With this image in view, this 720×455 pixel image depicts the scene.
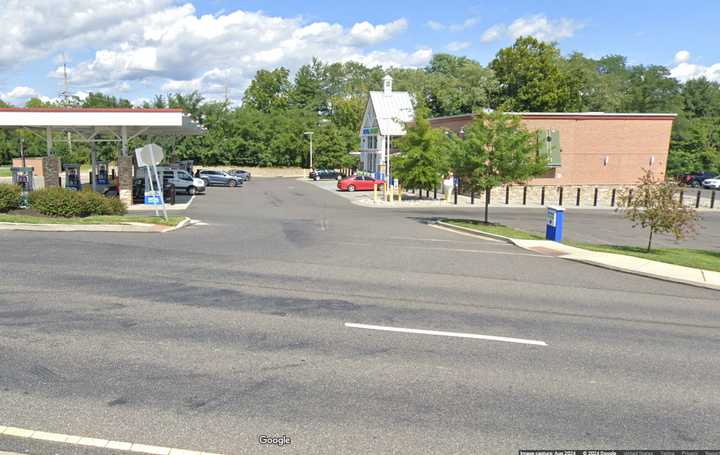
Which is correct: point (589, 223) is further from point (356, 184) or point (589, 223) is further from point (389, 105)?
point (389, 105)

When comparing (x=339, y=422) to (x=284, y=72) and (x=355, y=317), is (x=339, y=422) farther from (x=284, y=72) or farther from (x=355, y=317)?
(x=284, y=72)

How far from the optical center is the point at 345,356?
23.5 feet

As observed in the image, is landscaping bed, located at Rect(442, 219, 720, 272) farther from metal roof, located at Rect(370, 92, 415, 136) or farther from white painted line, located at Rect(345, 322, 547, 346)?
metal roof, located at Rect(370, 92, 415, 136)

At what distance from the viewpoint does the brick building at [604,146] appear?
42.7 metres

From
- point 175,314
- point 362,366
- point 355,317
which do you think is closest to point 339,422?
point 362,366

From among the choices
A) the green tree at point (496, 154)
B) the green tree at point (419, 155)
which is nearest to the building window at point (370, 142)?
the green tree at point (419, 155)

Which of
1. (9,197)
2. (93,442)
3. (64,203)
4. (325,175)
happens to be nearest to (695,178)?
(325,175)

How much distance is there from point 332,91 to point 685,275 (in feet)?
347

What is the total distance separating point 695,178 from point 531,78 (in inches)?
984

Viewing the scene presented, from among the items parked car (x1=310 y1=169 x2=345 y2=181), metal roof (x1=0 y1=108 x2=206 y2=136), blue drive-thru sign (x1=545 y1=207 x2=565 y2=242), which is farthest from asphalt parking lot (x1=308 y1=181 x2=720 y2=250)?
parked car (x1=310 y1=169 x2=345 y2=181)

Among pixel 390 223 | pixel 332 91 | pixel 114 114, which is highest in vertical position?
pixel 332 91

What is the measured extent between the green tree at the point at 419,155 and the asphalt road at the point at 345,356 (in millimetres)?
21145

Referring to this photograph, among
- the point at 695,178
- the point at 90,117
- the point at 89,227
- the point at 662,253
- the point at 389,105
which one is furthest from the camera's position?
the point at 389,105

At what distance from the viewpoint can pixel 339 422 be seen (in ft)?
17.5
